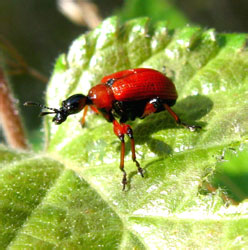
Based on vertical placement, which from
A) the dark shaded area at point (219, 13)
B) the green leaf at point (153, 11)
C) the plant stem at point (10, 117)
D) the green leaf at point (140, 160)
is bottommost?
the green leaf at point (140, 160)

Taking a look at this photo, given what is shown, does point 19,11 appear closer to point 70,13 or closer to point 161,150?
point 70,13

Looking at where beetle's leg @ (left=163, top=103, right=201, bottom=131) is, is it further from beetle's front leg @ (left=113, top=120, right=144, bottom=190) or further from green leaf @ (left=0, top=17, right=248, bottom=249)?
beetle's front leg @ (left=113, top=120, right=144, bottom=190)

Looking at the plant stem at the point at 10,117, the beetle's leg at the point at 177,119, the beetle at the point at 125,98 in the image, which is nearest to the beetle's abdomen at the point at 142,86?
the beetle at the point at 125,98

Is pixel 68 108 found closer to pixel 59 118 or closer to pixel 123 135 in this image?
pixel 59 118

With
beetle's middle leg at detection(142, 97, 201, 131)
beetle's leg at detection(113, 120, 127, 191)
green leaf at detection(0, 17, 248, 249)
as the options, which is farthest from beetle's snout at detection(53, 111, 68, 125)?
beetle's middle leg at detection(142, 97, 201, 131)

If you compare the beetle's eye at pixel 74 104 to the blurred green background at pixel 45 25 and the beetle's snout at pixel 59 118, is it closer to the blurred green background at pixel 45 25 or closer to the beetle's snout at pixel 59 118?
the beetle's snout at pixel 59 118
